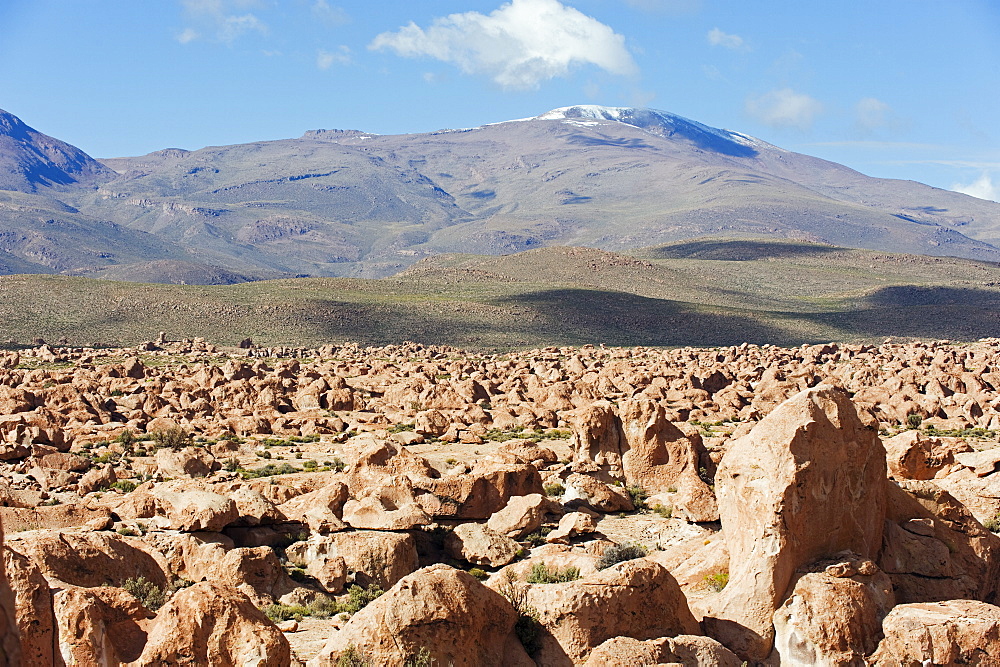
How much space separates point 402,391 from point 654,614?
35.1 meters

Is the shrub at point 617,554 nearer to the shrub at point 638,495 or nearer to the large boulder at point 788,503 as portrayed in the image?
the large boulder at point 788,503

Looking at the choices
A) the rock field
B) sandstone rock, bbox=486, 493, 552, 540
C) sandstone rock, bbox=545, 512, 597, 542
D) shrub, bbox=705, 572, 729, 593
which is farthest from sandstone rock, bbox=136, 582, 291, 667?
sandstone rock, bbox=545, 512, 597, 542

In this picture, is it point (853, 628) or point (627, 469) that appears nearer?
point (853, 628)

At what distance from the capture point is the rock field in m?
10.8

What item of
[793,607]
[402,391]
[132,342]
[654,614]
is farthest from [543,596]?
[132,342]

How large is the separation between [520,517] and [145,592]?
6871mm

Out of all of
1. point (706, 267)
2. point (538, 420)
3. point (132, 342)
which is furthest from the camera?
point (706, 267)

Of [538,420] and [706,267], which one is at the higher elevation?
[706,267]

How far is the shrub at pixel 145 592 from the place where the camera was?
14078mm

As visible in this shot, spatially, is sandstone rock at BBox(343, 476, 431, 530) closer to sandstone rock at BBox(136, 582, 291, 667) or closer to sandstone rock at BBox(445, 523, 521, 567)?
sandstone rock at BBox(445, 523, 521, 567)

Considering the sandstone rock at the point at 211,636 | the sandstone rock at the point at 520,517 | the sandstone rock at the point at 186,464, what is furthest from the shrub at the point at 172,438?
the sandstone rock at the point at 211,636

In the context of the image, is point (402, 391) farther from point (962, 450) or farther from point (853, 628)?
point (853, 628)

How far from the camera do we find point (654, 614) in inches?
471

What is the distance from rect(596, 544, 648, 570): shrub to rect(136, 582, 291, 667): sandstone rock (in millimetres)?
6131
